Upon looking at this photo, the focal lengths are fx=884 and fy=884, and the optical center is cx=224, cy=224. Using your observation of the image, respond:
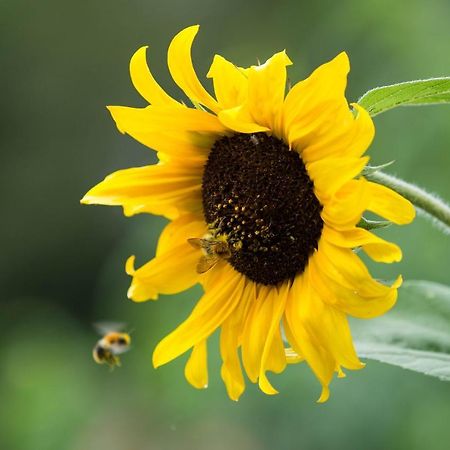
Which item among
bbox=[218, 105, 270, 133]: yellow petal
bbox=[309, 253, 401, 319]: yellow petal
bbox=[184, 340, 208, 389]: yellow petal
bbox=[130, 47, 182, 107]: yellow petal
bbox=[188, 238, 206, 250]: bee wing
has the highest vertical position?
bbox=[130, 47, 182, 107]: yellow petal

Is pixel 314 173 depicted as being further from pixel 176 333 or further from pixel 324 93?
pixel 176 333

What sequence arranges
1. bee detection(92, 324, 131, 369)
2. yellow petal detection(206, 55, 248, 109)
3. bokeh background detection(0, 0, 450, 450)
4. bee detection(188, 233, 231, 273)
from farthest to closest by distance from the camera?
1. bokeh background detection(0, 0, 450, 450)
2. bee detection(92, 324, 131, 369)
3. bee detection(188, 233, 231, 273)
4. yellow petal detection(206, 55, 248, 109)

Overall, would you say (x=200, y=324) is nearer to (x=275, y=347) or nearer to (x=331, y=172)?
(x=275, y=347)

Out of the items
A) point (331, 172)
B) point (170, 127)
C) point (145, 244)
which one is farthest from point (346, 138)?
point (145, 244)

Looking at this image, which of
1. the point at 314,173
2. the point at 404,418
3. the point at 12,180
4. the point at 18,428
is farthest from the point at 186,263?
the point at 12,180

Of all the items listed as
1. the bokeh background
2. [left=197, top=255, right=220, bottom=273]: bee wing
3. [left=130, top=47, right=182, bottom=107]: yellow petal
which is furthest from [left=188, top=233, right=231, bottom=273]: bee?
the bokeh background

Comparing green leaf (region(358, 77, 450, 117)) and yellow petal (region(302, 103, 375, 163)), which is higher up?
green leaf (region(358, 77, 450, 117))

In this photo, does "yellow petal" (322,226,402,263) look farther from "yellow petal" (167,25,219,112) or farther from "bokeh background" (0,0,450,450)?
"bokeh background" (0,0,450,450)

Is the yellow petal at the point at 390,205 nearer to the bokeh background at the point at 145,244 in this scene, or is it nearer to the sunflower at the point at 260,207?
the sunflower at the point at 260,207
